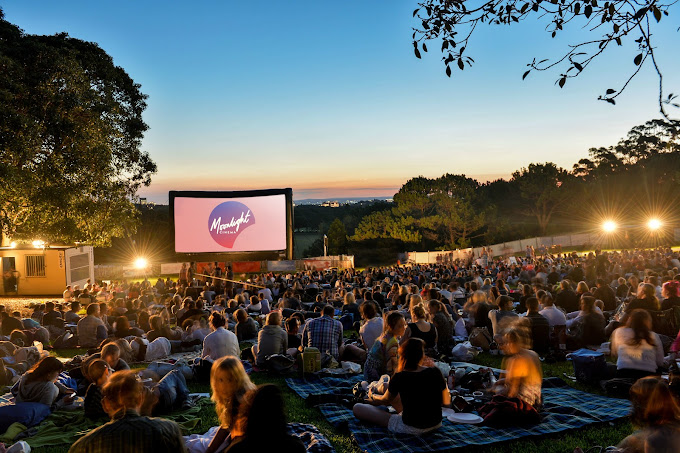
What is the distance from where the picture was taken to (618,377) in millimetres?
5750

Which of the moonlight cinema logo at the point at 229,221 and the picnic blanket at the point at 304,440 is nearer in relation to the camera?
the picnic blanket at the point at 304,440

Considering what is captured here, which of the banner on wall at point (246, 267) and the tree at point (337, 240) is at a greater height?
the tree at point (337, 240)

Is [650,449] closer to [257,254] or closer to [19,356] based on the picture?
[19,356]

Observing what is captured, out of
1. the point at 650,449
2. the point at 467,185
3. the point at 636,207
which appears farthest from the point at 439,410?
the point at 636,207

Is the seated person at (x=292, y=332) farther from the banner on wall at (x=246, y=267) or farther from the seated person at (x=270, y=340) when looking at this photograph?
the banner on wall at (x=246, y=267)

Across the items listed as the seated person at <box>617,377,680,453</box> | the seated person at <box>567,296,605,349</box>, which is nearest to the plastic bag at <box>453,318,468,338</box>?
the seated person at <box>567,296,605,349</box>

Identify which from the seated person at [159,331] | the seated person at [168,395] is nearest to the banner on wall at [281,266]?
the seated person at [159,331]

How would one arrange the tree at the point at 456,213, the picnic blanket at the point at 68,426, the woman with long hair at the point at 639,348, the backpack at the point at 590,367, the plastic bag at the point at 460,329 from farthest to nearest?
the tree at the point at 456,213 → the plastic bag at the point at 460,329 → the backpack at the point at 590,367 → the woman with long hair at the point at 639,348 → the picnic blanket at the point at 68,426

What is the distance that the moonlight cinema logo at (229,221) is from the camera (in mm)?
24188

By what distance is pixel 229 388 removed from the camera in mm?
3170

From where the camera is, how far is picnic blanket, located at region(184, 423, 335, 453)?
13.4ft

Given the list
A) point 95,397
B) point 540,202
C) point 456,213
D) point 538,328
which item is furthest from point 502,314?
point 540,202

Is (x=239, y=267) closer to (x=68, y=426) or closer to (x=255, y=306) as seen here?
(x=255, y=306)

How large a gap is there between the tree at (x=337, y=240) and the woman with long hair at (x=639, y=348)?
47.5 meters
